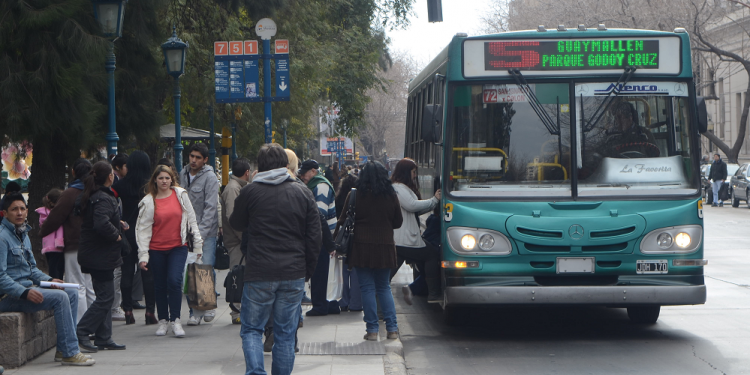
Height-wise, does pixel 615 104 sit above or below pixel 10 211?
above

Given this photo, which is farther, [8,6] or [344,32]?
[344,32]

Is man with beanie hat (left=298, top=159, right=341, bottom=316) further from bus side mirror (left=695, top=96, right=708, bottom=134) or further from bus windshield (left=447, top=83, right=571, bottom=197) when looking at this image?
bus side mirror (left=695, top=96, right=708, bottom=134)

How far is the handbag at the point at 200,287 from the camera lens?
25.8 feet

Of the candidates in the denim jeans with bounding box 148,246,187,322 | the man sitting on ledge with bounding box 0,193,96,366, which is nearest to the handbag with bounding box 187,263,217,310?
the denim jeans with bounding box 148,246,187,322

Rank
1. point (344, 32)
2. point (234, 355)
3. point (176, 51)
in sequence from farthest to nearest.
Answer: point (344, 32) < point (176, 51) < point (234, 355)

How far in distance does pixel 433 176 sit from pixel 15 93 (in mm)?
4406

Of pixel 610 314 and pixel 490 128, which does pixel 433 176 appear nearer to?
pixel 490 128

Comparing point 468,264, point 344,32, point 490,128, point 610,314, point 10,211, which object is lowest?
point 610,314

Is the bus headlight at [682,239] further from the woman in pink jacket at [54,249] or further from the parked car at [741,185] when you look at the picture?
the parked car at [741,185]

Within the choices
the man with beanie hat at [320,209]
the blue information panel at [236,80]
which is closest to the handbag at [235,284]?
the man with beanie hat at [320,209]

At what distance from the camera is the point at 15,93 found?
9070 mm

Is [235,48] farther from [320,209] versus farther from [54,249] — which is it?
[54,249]

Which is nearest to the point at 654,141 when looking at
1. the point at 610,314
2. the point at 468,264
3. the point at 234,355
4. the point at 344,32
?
the point at 468,264

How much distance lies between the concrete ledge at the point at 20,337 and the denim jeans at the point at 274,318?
6.45 feet
